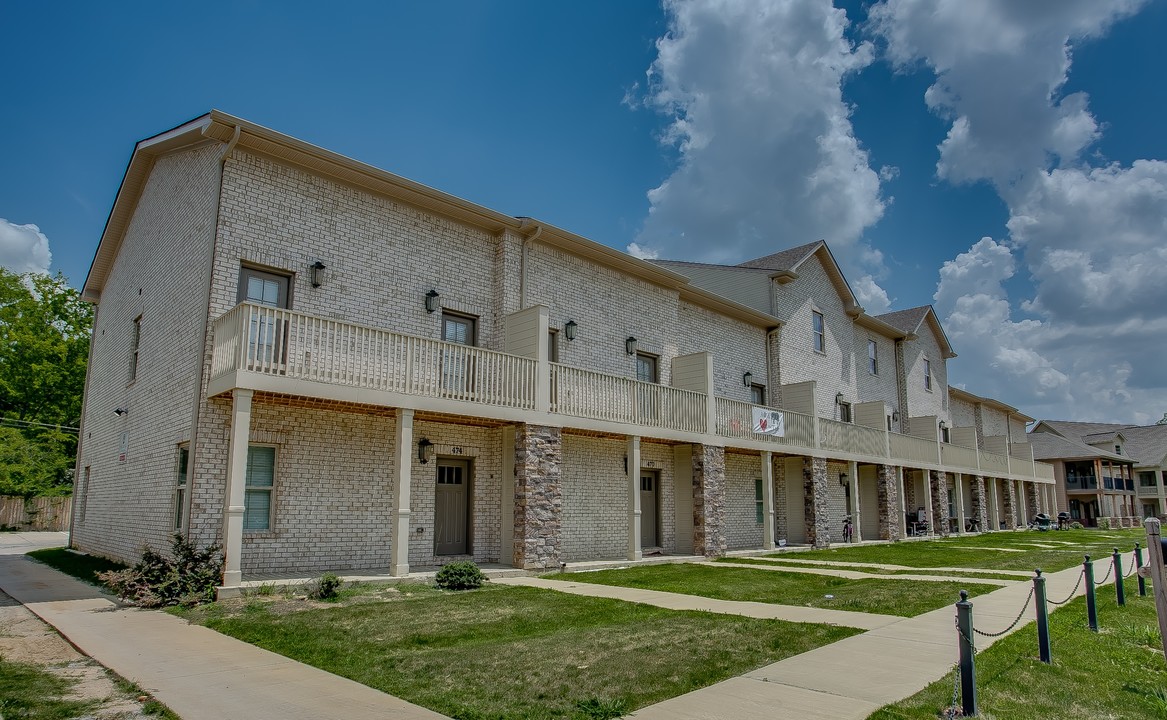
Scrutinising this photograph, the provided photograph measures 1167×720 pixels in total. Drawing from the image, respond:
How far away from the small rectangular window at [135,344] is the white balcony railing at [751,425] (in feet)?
45.0

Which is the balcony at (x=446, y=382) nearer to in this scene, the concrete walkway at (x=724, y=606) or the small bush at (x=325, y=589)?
the small bush at (x=325, y=589)

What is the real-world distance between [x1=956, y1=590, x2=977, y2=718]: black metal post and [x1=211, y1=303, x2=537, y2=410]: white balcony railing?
9.39 m

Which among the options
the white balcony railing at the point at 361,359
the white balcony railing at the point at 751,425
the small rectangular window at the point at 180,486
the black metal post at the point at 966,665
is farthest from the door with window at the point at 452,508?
the black metal post at the point at 966,665

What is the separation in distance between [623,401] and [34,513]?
30.5 meters

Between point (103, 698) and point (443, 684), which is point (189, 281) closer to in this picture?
point (103, 698)

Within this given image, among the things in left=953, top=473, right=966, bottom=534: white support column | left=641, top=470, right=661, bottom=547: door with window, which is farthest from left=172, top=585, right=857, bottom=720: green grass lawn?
left=953, top=473, right=966, bottom=534: white support column

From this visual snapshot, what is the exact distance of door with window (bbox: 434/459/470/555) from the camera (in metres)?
14.9

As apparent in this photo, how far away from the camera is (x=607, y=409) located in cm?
1670

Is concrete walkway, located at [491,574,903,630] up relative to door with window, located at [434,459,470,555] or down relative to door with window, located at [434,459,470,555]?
down

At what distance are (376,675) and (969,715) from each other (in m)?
4.45

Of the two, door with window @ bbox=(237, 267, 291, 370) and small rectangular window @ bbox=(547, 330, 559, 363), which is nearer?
door with window @ bbox=(237, 267, 291, 370)

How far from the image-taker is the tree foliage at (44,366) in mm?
37531

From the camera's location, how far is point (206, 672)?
6.31 m

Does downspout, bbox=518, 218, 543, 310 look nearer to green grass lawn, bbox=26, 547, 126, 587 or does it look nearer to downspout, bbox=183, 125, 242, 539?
downspout, bbox=183, 125, 242, 539
